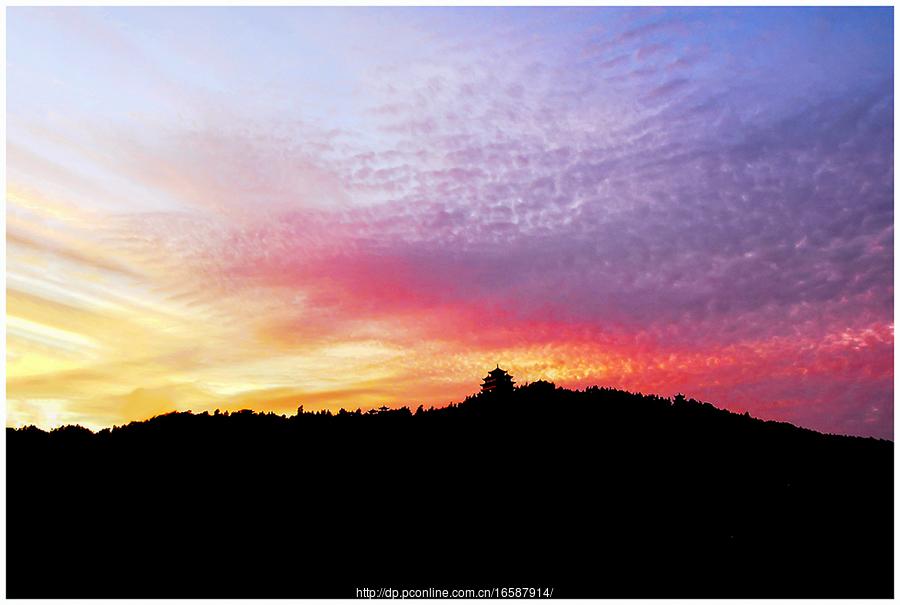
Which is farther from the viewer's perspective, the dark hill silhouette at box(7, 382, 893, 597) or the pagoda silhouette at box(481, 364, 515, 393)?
the pagoda silhouette at box(481, 364, 515, 393)

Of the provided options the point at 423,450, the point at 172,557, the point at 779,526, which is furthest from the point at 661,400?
the point at 172,557

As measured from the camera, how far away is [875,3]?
17.1 metres

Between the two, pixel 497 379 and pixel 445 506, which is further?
pixel 497 379

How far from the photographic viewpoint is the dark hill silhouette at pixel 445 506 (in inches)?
669

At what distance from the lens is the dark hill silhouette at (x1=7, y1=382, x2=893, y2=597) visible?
17.0m

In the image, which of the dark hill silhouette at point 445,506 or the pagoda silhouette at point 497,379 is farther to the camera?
the pagoda silhouette at point 497,379

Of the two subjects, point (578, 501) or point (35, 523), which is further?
point (578, 501)

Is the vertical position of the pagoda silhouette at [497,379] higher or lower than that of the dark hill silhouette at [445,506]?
higher

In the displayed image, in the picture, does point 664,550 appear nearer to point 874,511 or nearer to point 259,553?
point 874,511

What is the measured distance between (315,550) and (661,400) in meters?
16.1

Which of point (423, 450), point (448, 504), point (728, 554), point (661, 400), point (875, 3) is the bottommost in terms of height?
point (728, 554)

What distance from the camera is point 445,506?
758 inches

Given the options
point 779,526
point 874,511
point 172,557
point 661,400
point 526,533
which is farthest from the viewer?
point 661,400

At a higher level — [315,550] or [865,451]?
[865,451]
